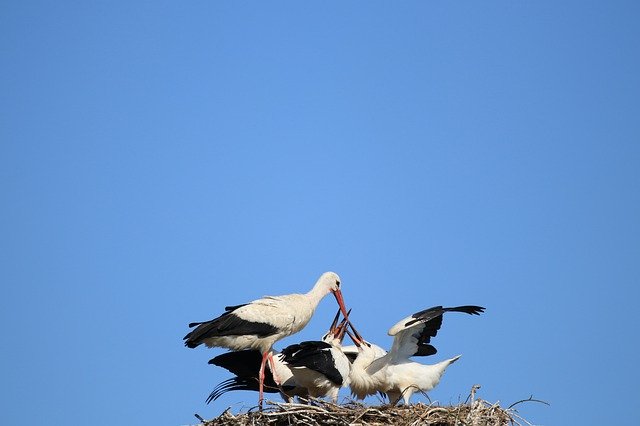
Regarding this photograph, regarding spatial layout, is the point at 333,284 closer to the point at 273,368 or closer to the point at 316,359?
the point at 273,368

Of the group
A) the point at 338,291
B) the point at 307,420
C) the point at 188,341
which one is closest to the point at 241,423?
→ the point at 307,420

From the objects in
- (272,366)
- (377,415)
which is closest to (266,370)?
(272,366)

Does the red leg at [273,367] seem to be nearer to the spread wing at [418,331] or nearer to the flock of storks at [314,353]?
the flock of storks at [314,353]

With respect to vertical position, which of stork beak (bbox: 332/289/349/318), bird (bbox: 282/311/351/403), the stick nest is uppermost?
stork beak (bbox: 332/289/349/318)

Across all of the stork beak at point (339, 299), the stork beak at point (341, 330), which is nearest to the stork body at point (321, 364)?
the stork beak at point (341, 330)

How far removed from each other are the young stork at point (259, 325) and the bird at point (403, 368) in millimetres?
918

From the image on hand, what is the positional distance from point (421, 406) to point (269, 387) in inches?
89.0

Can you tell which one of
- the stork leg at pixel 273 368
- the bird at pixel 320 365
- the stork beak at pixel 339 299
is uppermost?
the stork beak at pixel 339 299

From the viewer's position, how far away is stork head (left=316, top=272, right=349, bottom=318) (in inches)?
573

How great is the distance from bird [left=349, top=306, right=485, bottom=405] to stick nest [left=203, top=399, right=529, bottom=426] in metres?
0.95

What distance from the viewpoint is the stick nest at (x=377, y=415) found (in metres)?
12.0

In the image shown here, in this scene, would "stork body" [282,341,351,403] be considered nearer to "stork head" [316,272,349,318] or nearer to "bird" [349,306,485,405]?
"bird" [349,306,485,405]

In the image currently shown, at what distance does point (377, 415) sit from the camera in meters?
12.1

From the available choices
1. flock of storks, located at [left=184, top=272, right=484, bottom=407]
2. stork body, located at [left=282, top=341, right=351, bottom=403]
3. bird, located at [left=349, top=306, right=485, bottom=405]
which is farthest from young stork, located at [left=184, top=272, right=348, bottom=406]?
bird, located at [left=349, top=306, right=485, bottom=405]
